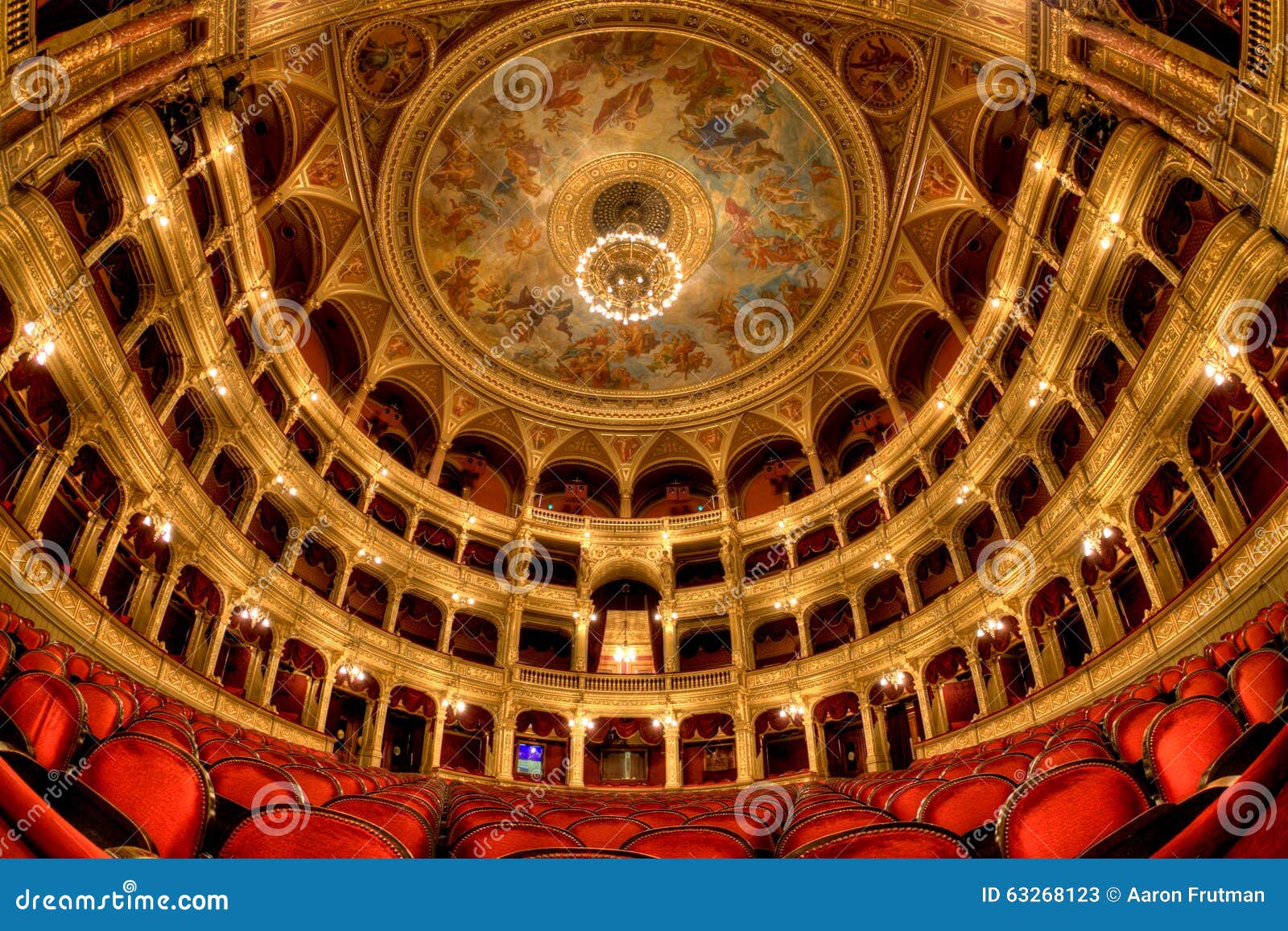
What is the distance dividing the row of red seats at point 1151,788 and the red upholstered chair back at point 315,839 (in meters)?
Result: 1.89

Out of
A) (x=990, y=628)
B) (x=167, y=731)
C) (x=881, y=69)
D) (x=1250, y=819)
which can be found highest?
(x=881, y=69)

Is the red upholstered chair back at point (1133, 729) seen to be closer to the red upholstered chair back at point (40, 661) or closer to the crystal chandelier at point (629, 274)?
the red upholstered chair back at point (40, 661)

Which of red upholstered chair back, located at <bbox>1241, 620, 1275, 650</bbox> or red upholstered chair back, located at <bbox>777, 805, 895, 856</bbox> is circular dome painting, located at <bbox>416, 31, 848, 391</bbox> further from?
red upholstered chair back, located at <bbox>777, 805, 895, 856</bbox>

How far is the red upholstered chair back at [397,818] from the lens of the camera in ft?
11.8

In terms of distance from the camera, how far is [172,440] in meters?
12.7

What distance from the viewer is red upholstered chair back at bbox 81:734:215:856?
9.96 ft

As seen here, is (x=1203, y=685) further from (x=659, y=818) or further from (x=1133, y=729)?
(x=659, y=818)

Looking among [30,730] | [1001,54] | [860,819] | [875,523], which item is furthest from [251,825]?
[875,523]

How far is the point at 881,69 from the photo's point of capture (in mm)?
16016

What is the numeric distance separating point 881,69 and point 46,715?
1806cm

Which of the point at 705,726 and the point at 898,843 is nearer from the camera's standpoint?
the point at 898,843

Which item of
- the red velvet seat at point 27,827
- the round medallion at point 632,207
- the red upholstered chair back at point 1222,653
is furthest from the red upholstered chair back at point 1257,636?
the round medallion at point 632,207

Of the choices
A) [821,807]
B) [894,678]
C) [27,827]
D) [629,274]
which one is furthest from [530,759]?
[27,827]

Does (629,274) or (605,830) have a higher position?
(629,274)
